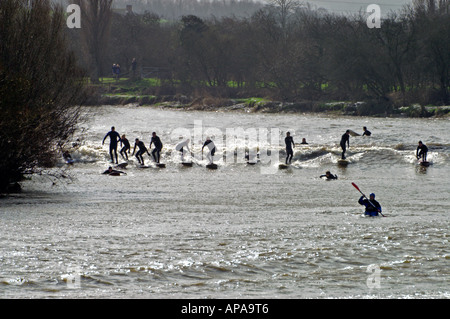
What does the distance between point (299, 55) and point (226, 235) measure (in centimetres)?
5922

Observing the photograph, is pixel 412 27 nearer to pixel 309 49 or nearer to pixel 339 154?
pixel 309 49

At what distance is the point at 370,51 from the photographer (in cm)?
6147

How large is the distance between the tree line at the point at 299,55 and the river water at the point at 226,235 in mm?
29647

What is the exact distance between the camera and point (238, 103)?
245ft

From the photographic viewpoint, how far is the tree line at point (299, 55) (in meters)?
61.0

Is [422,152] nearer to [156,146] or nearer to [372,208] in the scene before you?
[156,146]

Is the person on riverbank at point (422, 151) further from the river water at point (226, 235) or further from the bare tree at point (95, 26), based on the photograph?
the bare tree at point (95, 26)

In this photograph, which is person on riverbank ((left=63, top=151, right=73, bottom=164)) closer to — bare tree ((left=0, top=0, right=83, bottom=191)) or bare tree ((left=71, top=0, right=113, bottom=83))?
bare tree ((left=0, top=0, right=83, bottom=191))

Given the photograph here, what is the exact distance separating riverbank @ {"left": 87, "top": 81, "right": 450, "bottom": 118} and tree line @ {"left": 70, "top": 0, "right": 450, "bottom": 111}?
1417mm

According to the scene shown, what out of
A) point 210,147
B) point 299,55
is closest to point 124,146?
point 210,147

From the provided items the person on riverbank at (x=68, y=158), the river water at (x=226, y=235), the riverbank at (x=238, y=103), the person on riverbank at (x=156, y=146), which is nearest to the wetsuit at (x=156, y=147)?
the person on riverbank at (x=156, y=146)

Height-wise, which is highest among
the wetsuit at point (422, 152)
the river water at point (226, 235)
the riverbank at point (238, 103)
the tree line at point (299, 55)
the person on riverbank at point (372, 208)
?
the tree line at point (299, 55)

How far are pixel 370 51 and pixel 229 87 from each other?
25176 millimetres
